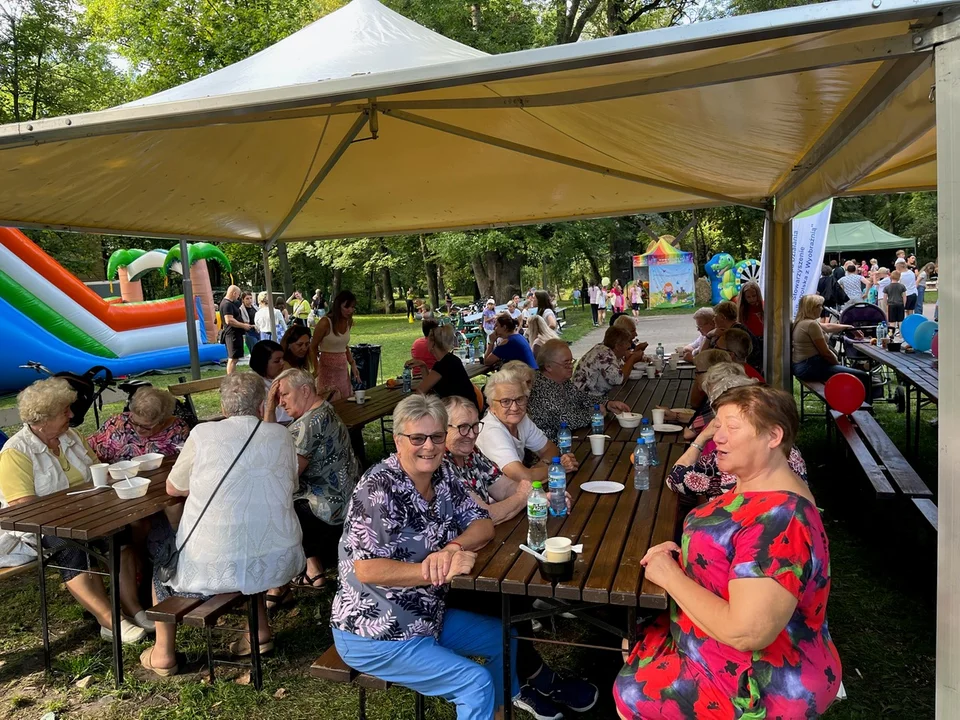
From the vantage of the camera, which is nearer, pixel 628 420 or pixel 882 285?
pixel 628 420

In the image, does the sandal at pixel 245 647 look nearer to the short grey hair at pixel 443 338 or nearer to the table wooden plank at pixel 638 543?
the table wooden plank at pixel 638 543

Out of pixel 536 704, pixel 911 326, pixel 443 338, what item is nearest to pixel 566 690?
pixel 536 704

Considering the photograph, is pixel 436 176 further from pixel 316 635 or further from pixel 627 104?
pixel 316 635

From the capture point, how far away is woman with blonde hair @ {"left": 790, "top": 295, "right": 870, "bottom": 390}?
266 inches

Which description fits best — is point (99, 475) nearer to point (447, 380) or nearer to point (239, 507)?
point (239, 507)

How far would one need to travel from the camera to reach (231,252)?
3394 cm

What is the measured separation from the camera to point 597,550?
7.93ft

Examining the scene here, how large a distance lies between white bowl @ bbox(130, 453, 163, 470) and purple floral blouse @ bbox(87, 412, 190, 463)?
14cm

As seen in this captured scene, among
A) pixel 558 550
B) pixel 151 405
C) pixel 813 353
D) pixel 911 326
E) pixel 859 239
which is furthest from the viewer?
pixel 859 239

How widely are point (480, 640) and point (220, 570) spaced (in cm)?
123

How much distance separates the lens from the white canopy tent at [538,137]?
184 cm

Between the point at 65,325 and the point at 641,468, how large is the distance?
1277cm

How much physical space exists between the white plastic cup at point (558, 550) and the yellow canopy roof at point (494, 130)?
1.58 metres

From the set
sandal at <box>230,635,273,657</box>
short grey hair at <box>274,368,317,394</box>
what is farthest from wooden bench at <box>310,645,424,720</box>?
short grey hair at <box>274,368,317,394</box>
